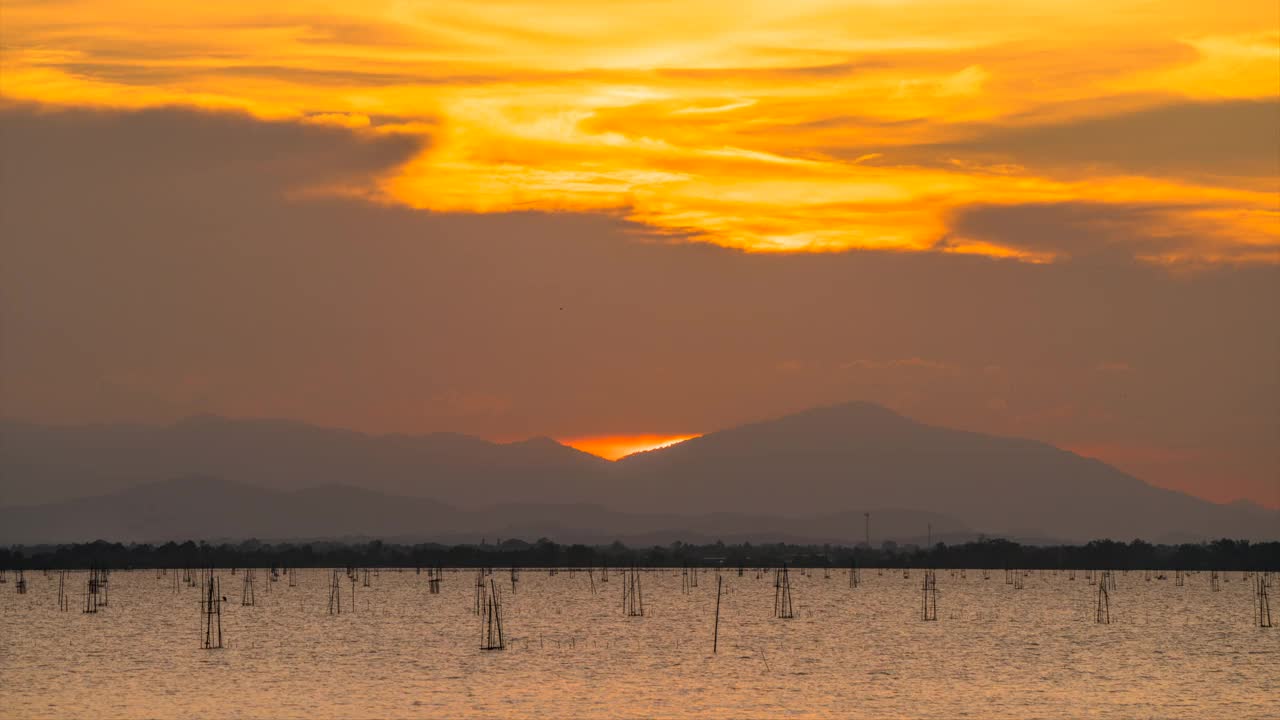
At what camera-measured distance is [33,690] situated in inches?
2552

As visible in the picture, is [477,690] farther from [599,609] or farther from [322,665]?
[599,609]

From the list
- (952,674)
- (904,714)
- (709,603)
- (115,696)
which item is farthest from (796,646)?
(709,603)

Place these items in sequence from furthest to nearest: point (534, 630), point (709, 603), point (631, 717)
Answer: point (709, 603), point (534, 630), point (631, 717)

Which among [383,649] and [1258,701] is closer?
[1258,701]

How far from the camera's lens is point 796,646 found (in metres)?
94.0

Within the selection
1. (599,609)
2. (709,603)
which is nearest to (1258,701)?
(599,609)

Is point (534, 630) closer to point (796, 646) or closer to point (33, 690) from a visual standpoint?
point (796, 646)

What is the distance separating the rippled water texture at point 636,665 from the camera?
60688 mm

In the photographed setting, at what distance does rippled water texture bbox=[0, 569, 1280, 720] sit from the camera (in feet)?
199

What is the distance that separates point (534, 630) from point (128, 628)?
29.0 meters

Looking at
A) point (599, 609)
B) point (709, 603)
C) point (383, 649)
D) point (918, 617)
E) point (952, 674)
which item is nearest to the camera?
point (952, 674)

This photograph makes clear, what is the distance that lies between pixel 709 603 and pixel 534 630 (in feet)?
184

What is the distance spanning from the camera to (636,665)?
79.0 meters

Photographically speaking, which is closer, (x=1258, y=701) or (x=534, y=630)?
(x=1258, y=701)
